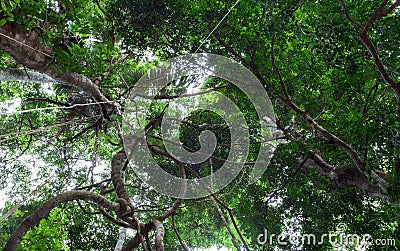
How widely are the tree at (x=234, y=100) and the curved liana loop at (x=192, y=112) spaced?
0.35 feet

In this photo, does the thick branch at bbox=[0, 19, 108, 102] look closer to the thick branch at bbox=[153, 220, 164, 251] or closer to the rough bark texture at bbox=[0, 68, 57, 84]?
the rough bark texture at bbox=[0, 68, 57, 84]

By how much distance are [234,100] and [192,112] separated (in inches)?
35.8

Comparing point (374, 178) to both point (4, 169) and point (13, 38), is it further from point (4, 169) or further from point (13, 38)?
point (4, 169)

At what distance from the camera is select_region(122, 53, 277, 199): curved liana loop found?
12.2 ft

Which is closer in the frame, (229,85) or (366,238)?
(366,238)

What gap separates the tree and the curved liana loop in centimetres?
11

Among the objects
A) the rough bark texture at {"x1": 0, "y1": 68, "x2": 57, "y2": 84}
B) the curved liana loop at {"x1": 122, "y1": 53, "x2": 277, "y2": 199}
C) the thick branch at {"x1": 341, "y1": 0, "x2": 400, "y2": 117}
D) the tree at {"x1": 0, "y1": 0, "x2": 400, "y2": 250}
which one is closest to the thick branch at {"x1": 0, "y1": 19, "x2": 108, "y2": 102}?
the tree at {"x1": 0, "y1": 0, "x2": 400, "y2": 250}

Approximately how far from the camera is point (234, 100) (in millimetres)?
4379

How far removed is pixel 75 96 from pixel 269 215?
9.63ft

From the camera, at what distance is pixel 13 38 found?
7.31ft

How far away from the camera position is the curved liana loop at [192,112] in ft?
12.2

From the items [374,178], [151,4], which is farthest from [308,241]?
[151,4]

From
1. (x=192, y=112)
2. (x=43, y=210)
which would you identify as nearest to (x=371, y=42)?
(x=43, y=210)

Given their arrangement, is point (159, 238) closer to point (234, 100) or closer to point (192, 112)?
point (234, 100)
